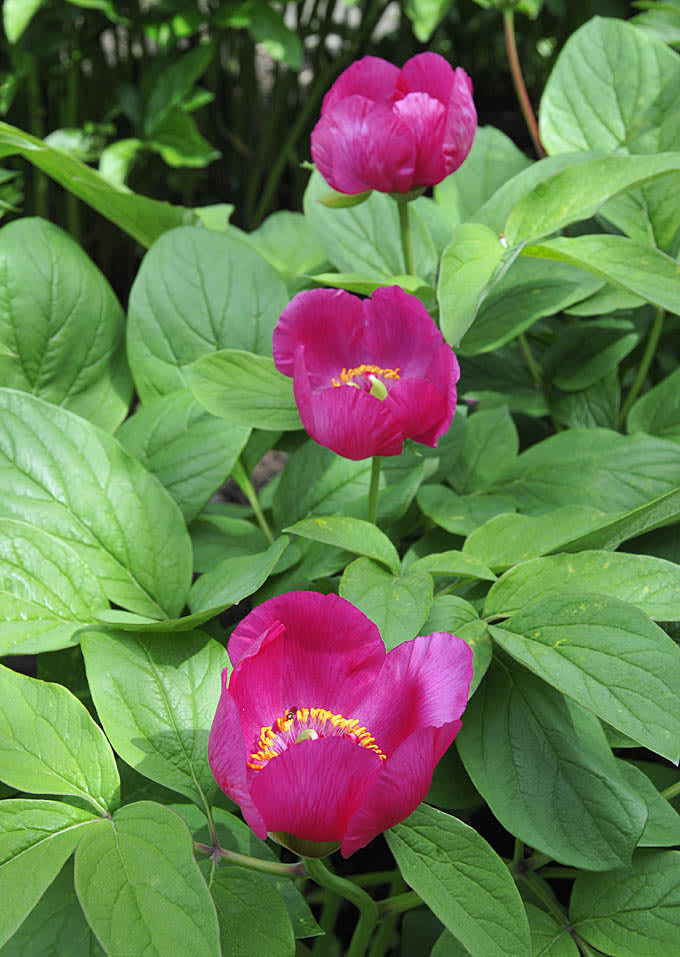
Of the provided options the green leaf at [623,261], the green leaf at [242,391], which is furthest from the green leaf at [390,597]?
the green leaf at [623,261]

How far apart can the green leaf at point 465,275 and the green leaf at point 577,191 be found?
2 cm

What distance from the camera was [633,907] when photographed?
0.49 meters

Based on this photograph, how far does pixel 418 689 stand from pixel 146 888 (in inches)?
5.4

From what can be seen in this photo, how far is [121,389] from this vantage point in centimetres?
72

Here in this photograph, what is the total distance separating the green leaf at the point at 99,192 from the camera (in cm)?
67

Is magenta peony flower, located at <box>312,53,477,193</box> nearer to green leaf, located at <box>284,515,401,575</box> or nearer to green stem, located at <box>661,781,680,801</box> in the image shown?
green leaf, located at <box>284,515,401,575</box>

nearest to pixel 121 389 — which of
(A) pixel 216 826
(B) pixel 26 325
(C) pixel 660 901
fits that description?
(B) pixel 26 325

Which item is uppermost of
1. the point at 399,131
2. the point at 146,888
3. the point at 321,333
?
the point at 399,131

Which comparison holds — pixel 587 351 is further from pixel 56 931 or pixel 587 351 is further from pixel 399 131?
pixel 56 931

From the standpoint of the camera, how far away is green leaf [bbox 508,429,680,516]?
2.15 ft

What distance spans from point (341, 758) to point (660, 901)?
22 cm

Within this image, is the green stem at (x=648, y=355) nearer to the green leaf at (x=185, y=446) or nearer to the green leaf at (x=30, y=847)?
the green leaf at (x=185, y=446)

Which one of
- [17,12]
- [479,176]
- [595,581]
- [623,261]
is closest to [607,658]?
[595,581]

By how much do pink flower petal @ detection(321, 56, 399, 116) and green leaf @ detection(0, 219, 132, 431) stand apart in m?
0.20
